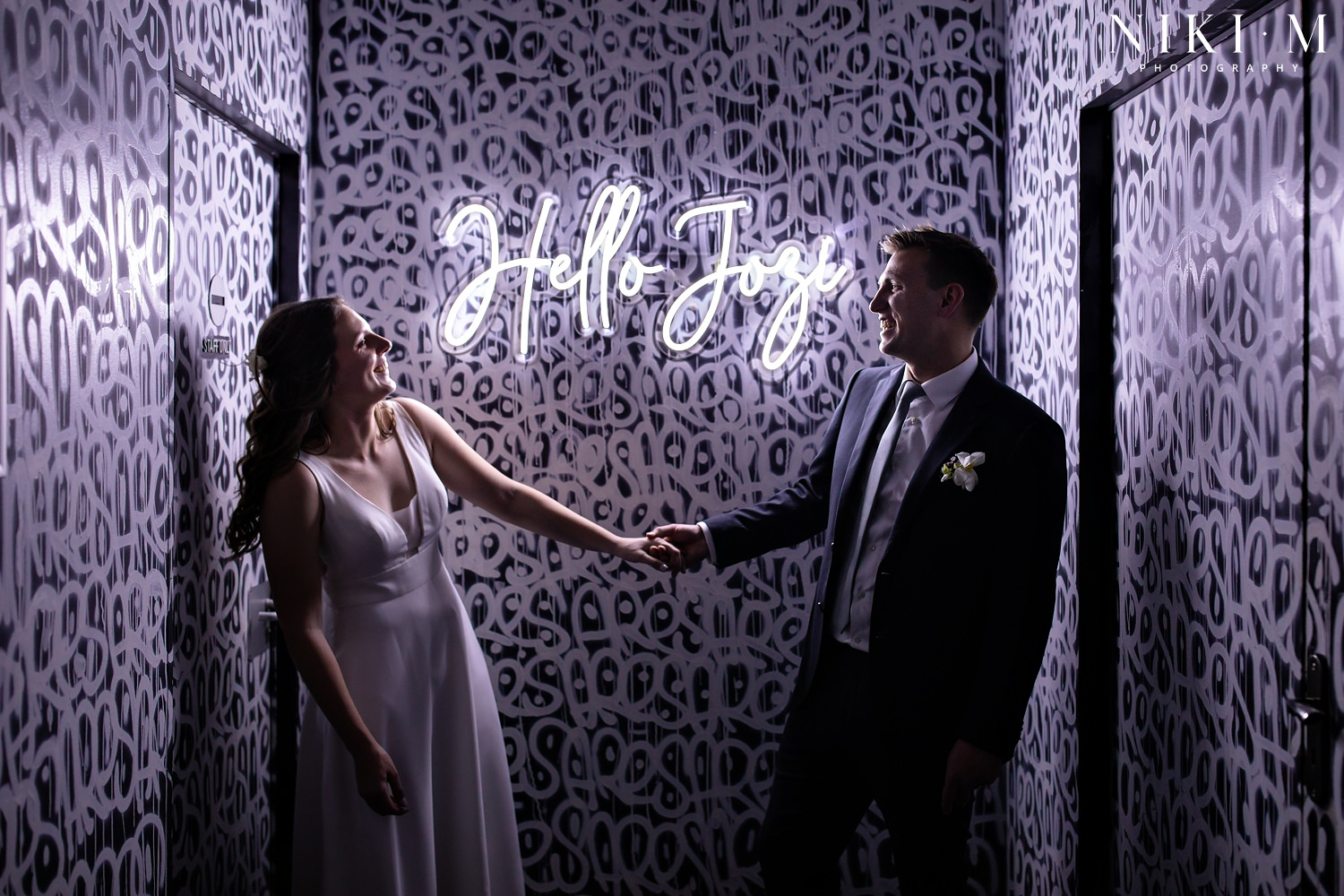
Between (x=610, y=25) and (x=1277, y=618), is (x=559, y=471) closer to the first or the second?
(x=610, y=25)

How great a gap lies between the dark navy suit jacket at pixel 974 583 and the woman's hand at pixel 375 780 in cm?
116

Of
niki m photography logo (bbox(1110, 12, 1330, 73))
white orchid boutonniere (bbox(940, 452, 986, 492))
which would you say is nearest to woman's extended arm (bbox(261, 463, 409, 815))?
white orchid boutonniere (bbox(940, 452, 986, 492))

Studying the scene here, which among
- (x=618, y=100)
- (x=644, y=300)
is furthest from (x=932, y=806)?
(x=618, y=100)

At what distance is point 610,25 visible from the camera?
3129 millimetres

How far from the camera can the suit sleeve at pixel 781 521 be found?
280cm

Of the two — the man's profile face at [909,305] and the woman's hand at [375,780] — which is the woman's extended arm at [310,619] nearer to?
the woman's hand at [375,780]

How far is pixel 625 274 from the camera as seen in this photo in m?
3.12

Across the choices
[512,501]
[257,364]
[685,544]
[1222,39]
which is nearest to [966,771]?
[685,544]

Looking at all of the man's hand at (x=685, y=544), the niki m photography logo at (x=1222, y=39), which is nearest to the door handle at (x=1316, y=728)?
the niki m photography logo at (x=1222, y=39)

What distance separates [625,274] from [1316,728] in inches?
87.2

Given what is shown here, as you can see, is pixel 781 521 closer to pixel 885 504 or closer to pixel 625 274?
pixel 885 504

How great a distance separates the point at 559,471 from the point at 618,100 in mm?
1238

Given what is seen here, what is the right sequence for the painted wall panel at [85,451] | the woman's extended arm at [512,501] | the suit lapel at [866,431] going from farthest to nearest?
the woman's extended arm at [512,501] → the suit lapel at [866,431] → the painted wall panel at [85,451]

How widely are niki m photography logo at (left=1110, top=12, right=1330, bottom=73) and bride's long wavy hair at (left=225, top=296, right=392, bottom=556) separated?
2050 mm
